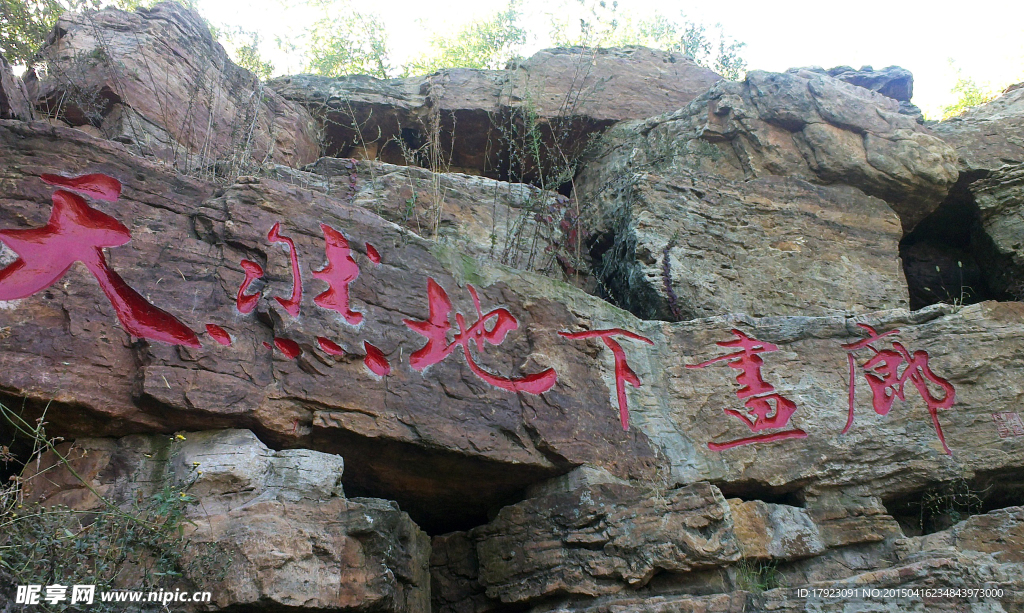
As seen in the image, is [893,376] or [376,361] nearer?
[376,361]

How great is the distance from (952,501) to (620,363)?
6.37 feet

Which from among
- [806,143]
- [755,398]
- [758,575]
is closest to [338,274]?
[755,398]

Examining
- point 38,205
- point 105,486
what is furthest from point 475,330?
point 38,205

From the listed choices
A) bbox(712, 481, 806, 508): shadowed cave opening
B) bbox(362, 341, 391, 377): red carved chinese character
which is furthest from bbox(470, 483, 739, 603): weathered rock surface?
bbox(362, 341, 391, 377): red carved chinese character

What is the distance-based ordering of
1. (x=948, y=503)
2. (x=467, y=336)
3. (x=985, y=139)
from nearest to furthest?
(x=467, y=336)
(x=948, y=503)
(x=985, y=139)

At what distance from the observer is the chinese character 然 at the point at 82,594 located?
246cm

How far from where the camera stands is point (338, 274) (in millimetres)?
3715

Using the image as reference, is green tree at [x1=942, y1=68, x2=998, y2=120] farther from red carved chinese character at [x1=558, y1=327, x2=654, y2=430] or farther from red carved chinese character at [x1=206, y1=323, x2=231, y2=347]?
red carved chinese character at [x1=206, y1=323, x2=231, y2=347]

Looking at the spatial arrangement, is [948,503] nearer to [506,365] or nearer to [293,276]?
Result: [506,365]

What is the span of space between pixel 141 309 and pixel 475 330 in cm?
161

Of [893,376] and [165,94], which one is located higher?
[165,94]

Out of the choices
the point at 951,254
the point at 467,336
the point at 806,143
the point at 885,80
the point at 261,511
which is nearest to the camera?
the point at 261,511

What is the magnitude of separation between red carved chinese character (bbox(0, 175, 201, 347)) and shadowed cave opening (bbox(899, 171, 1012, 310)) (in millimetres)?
5275

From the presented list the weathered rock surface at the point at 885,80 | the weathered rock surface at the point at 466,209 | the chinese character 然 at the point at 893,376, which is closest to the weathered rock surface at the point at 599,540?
the chinese character 然 at the point at 893,376
